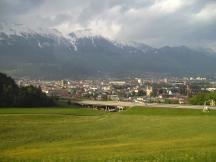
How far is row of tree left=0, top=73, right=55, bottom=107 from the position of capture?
124m

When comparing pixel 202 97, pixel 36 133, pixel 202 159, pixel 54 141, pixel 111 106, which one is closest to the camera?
pixel 202 159

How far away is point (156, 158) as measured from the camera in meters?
21.0

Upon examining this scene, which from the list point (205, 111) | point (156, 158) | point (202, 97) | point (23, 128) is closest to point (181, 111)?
point (205, 111)

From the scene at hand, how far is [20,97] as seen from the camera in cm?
12662

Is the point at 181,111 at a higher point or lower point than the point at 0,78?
lower

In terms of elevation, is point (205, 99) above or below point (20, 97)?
below

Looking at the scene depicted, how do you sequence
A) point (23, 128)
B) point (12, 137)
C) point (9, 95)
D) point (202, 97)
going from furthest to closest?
1. point (202, 97)
2. point (9, 95)
3. point (23, 128)
4. point (12, 137)

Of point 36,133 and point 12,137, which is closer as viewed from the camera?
point 12,137

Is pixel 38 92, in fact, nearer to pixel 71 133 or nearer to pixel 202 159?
pixel 71 133

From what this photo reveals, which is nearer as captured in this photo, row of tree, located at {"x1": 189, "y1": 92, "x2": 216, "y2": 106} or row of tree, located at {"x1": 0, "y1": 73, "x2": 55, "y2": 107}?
row of tree, located at {"x1": 0, "y1": 73, "x2": 55, "y2": 107}

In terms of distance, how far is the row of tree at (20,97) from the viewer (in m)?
124

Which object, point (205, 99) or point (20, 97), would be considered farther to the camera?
point (205, 99)

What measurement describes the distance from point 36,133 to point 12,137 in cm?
382

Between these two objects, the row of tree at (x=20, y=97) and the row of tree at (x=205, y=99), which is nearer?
the row of tree at (x=20, y=97)
